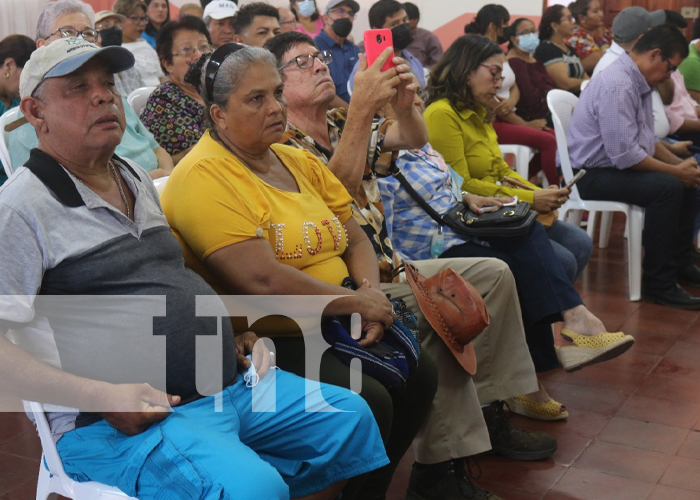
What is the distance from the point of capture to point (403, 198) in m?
2.84

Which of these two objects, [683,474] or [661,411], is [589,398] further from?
[683,474]

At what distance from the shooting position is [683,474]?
2371 millimetres

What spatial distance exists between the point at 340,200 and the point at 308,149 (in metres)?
0.29

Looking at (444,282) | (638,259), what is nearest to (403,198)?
(444,282)

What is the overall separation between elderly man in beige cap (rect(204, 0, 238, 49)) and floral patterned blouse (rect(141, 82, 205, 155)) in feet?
5.51

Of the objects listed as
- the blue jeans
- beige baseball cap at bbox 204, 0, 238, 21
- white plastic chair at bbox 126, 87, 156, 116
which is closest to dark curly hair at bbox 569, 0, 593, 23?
beige baseball cap at bbox 204, 0, 238, 21

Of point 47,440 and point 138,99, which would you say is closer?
point 47,440

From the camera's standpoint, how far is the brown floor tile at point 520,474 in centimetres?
233

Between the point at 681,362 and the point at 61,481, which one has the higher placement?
the point at 61,481

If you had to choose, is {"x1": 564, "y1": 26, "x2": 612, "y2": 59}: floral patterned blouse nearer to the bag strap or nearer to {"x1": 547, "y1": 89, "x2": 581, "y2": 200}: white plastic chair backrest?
{"x1": 547, "y1": 89, "x2": 581, "y2": 200}: white plastic chair backrest

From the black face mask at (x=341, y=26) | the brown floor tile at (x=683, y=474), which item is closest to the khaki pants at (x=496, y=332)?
the brown floor tile at (x=683, y=474)

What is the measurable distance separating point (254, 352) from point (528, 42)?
5.32 m

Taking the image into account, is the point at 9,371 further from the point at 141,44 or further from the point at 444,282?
the point at 141,44

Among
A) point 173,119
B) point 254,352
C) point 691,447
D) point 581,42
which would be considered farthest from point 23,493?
point 581,42
